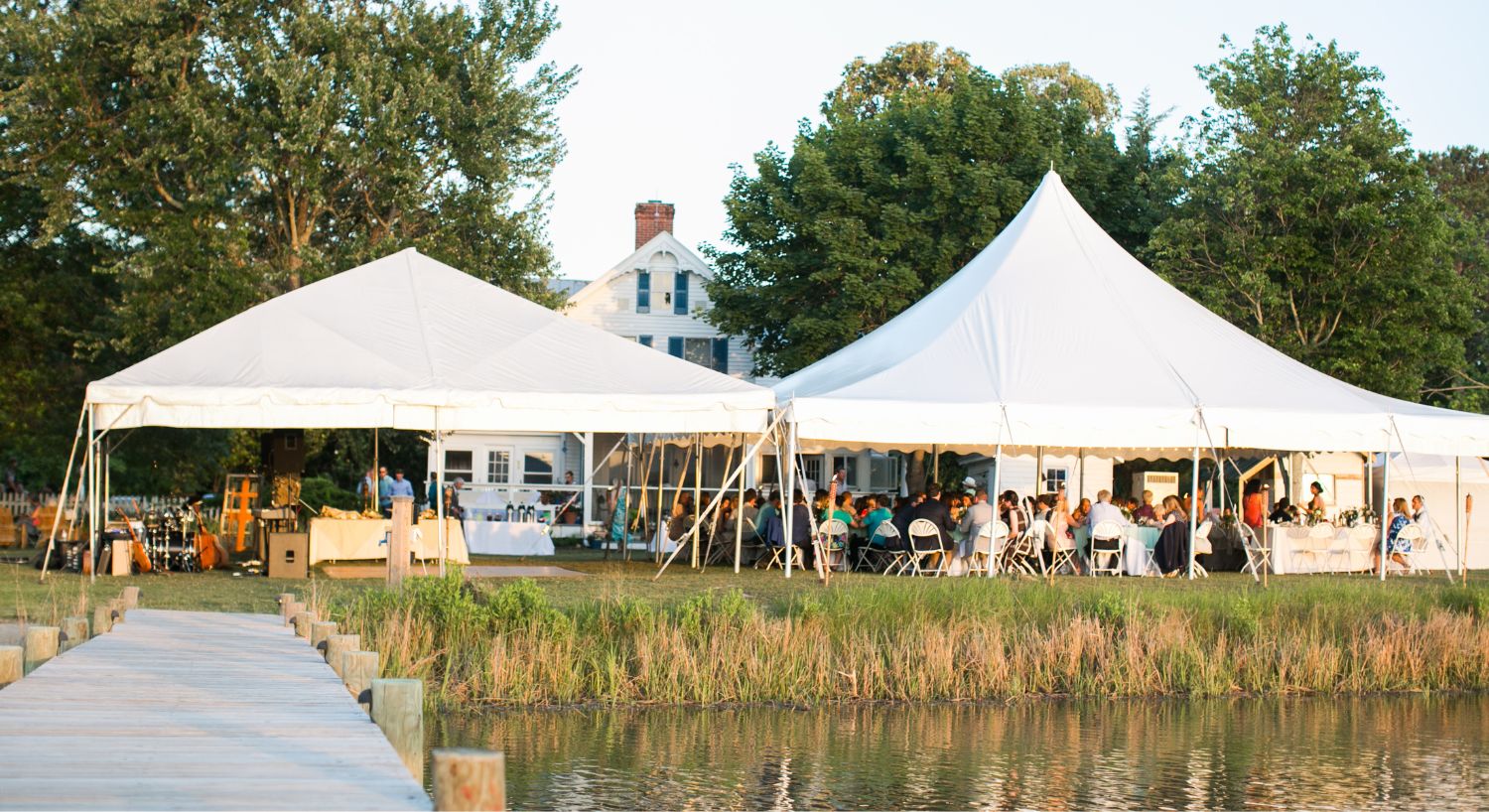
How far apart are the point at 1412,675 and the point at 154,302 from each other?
21.1 metres

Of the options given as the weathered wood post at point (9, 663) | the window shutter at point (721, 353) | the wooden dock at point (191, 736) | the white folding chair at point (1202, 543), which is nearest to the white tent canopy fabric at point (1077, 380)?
the white folding chair at point (1202, 543)

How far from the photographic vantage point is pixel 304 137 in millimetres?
28906

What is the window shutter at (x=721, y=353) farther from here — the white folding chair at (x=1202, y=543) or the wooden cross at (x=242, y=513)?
the white folding chair at (x=1202, y=543)

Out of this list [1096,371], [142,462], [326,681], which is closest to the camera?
[326,681]

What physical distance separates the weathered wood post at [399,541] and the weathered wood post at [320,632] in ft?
11.8

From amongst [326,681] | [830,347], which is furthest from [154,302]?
[326,681]

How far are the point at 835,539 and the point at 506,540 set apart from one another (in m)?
6.72

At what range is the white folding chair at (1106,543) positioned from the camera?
20.7m

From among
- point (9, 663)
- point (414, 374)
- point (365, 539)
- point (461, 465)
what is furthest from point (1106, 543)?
point (461, 465)

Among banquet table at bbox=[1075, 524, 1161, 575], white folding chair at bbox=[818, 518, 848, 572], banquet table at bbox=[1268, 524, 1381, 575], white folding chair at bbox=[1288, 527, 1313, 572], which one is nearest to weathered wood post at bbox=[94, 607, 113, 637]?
white folding chair at bbox=[818, 518, 848, 572]

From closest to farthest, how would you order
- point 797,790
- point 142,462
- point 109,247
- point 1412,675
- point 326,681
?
point 326,681
point 797,790
point 1412,675
point 109,247
point 142,462

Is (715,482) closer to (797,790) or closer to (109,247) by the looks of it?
(109,247)

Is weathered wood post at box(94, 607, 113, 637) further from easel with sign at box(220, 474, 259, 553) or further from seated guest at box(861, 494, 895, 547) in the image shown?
seated guest at box(861, 494, 895, 547)

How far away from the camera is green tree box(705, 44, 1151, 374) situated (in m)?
34.0
